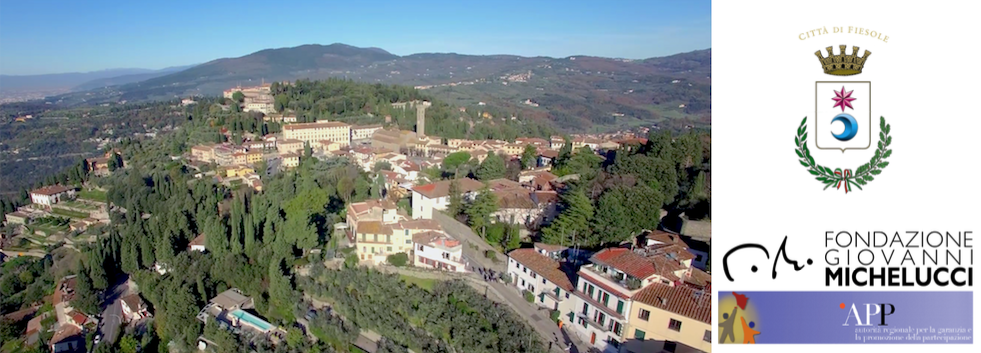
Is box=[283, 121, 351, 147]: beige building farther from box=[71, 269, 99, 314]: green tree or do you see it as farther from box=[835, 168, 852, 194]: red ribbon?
box=[835, 168, 852, 194]: red ribbon

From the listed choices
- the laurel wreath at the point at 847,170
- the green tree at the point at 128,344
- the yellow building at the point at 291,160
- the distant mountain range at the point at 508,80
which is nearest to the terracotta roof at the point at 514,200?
the green tree at the point at 128,344

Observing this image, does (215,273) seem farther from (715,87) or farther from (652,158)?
(715,87)

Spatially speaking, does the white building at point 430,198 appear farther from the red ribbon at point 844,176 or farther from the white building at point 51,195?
the white building at point 51,195

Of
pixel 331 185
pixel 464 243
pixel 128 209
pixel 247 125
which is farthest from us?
pixel 247 125

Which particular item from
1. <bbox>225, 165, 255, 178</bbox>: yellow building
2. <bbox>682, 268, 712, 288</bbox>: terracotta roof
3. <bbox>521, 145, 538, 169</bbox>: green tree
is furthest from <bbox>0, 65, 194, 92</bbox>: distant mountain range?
<bbox>682, 268, 712, 288</bbox>: terracotta roof

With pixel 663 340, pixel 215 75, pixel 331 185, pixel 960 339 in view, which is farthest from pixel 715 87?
pixel 215 75

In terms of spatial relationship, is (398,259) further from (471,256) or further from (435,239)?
(471,256)

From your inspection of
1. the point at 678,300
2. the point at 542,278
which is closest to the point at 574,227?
the point at 542,278
